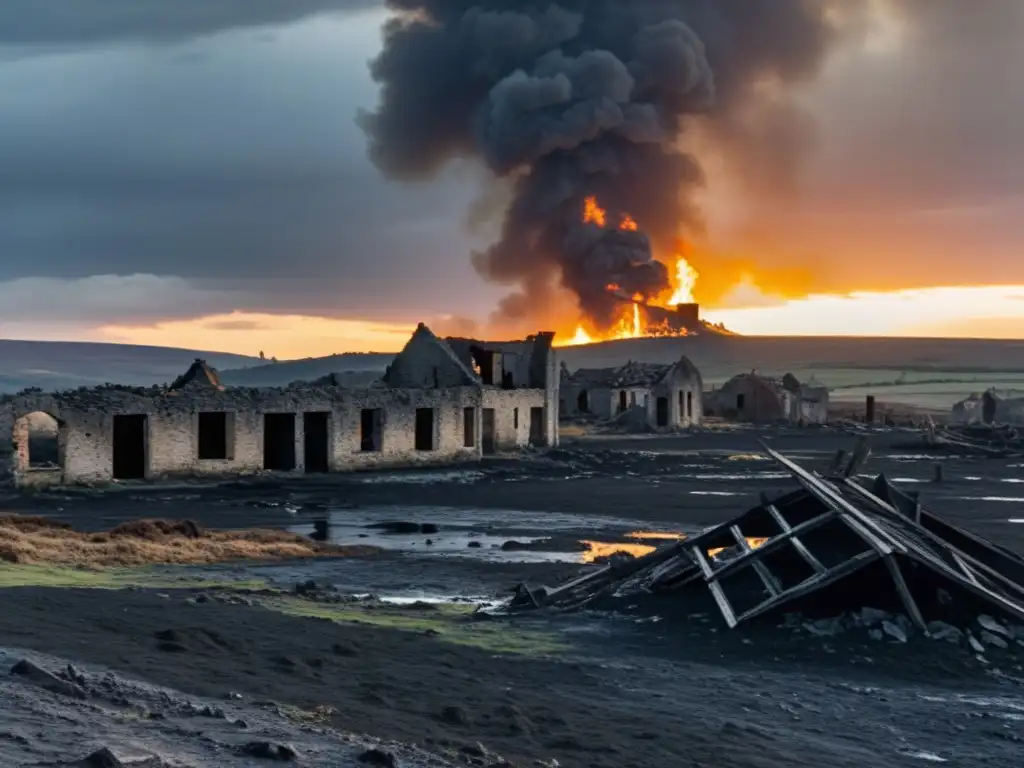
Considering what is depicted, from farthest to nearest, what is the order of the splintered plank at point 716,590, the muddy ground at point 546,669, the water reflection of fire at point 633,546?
the water reflection of fire at point 633,546 < the splintered plank at point 716,590 < the muddy ground at point 546,669

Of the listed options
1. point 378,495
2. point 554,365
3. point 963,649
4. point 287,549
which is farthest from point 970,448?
point 963,649

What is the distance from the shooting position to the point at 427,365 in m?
40.1

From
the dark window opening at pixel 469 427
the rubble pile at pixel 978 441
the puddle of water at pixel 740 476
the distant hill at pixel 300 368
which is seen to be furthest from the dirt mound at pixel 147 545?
the distant hill at pixel 300 368

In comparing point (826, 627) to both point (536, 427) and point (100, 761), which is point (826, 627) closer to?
point (100, 761)

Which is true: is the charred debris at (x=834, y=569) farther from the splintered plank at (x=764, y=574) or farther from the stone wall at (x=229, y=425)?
the stone wall at (x=229, y=425)

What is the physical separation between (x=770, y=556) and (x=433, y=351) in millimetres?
26682

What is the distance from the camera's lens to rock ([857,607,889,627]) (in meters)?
11.5

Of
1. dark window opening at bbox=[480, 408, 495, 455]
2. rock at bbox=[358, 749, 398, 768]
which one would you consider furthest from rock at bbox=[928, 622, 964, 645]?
dark window opening at bbox=[480, 408, 495, 455]

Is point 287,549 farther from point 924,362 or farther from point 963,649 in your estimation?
point 924,362

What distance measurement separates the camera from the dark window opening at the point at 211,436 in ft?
110

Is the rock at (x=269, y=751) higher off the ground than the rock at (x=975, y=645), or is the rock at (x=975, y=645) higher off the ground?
the rock at (x=269, y=751)

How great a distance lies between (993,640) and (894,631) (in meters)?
0.86

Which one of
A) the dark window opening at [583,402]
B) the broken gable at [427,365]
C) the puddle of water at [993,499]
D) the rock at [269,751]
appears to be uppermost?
the broken gable at [427,365]

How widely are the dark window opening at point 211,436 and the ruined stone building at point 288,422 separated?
0.04m
